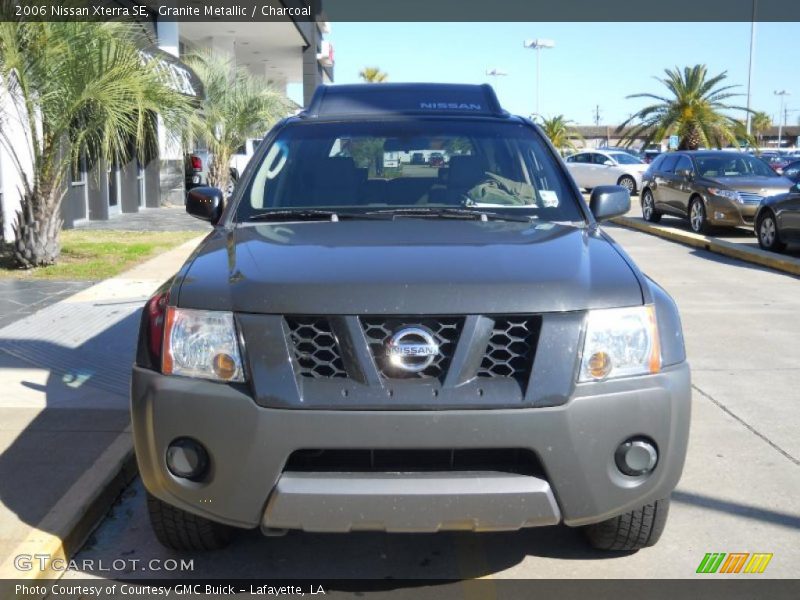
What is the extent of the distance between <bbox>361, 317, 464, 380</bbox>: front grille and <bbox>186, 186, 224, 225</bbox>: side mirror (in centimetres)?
203

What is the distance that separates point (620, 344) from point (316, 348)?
3.49ft

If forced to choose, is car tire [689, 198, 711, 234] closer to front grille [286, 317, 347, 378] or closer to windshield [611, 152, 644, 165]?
windshield [611, 152, 644, 165]

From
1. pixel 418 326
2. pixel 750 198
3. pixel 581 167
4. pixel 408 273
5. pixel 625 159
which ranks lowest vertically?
pixel 750 198

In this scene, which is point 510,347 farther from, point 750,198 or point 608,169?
point 608,169

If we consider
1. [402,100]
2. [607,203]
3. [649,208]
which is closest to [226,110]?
[649,208]

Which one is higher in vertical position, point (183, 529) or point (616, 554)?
point (183, 529)

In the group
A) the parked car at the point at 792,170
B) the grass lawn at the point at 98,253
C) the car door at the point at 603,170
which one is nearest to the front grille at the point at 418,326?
the grass lawn at the point at 98,253

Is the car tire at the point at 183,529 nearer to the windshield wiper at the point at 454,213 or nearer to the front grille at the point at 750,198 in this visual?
the windshield wiper at the point at 454,213

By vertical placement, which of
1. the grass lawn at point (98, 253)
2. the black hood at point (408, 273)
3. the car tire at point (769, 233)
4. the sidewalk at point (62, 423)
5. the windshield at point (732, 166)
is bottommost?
the sidewalk at point (62, 423)

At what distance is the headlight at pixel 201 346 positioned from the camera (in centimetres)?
315

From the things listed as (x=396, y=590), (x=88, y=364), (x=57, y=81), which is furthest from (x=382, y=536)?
(x=57, y=81)

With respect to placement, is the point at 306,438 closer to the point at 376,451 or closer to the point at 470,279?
the point at 376,451

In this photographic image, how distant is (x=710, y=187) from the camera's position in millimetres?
16703

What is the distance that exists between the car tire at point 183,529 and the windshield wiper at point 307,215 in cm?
147
